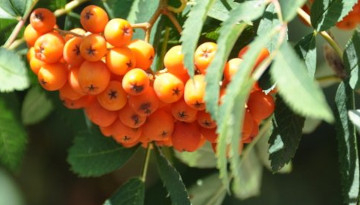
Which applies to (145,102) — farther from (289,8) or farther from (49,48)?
(289,8)

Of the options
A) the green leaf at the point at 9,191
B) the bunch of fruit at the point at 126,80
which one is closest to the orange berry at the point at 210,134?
the bunch of fruit at the point at 126,80

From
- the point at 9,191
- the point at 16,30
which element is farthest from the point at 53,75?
the point at 9,191

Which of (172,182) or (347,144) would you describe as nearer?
(347,144)

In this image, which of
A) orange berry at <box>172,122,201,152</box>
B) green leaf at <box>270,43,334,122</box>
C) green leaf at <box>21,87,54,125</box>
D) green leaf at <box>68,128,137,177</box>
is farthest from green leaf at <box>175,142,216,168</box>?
green leaf at <box>270,43,334,122</box>

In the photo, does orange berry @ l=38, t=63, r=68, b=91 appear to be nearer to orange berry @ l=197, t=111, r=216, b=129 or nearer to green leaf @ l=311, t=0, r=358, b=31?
orange berry @ l=197, t=111, r=216, b=129

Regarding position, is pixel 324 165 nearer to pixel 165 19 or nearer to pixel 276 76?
pixel 165 19
